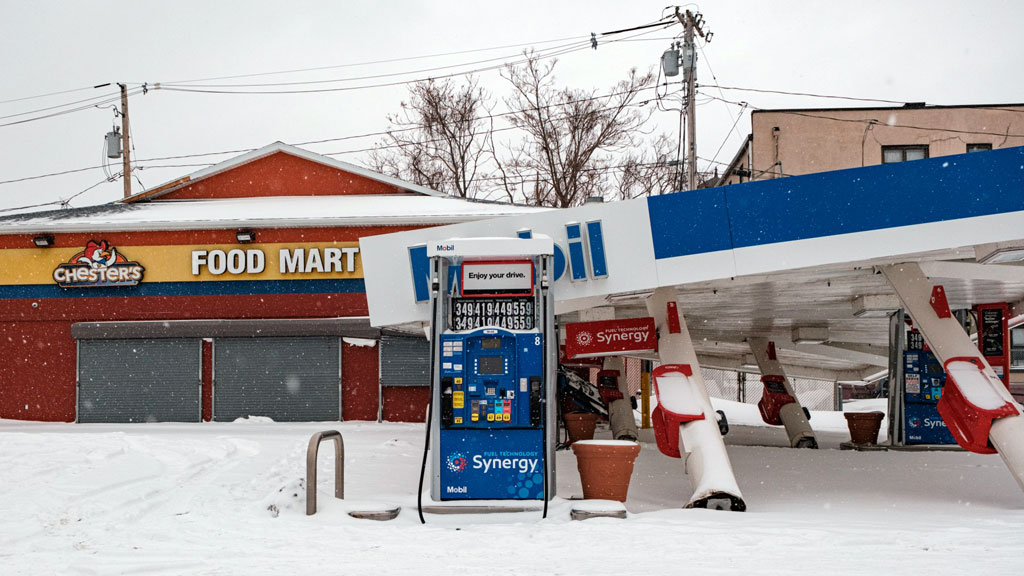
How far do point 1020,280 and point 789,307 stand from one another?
5.47m

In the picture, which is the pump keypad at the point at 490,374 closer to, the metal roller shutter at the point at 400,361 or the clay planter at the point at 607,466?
the clay planter at the point at 607,466

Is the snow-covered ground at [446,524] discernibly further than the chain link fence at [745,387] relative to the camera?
No

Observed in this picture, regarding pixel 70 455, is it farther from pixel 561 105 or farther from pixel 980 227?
pixel 561 105

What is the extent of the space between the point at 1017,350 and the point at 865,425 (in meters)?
23.6

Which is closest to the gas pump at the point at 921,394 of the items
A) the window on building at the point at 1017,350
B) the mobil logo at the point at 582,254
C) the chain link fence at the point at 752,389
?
the mobil logo at the point at 582,254

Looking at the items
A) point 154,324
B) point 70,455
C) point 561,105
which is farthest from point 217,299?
point 561,105

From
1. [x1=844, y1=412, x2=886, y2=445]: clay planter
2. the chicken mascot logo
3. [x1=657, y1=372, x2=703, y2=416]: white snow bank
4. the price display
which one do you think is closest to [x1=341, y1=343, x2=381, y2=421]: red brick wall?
the chicken mascot logo

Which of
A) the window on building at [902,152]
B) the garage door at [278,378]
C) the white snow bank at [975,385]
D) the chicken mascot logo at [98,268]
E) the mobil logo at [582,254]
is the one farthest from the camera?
the window on building at [902,152]

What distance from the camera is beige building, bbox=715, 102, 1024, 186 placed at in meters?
37.8

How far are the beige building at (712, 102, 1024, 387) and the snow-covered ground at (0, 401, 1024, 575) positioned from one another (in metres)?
24.4

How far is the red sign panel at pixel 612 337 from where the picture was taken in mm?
12812

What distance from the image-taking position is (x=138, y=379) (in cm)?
2431

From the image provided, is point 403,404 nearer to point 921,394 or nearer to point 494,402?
point 921,394

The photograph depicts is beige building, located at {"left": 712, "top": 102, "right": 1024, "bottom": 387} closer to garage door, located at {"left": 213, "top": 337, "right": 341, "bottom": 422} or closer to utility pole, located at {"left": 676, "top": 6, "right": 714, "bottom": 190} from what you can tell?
utility pole, located at {"left": 676, "top": 6, "right": 714, "bottom": 190}
